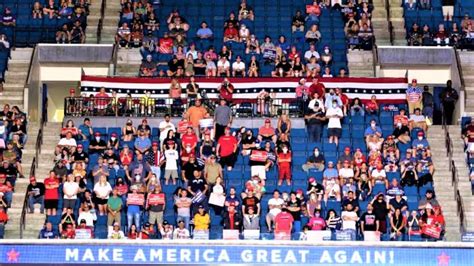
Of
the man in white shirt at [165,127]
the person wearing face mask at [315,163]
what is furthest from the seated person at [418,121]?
the man in white shirt at [165,127]

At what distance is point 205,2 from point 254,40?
3.26 m

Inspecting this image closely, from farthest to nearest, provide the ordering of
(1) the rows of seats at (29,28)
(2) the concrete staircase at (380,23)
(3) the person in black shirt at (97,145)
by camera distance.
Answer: (2) the concrete staircase at (380,23), (1) the rows of seats at (29,28), (3) the person in black shirt at (97,145)

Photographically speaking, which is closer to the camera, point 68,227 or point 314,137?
point 68,227

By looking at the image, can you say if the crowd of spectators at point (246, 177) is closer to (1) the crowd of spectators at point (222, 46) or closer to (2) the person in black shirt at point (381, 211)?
(2) the person in black shirt at point (381, 211)

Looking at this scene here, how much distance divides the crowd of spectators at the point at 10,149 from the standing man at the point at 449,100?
10866 mm

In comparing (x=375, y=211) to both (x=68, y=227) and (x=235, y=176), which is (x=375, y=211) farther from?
(x=68, y=227)

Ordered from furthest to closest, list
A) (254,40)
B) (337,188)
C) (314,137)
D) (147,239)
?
(254,40) < (314,137) < (337,188) < (147,239)

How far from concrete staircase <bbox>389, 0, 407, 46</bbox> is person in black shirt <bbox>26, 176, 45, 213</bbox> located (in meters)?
12.5

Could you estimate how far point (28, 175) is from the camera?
4081 centimetres

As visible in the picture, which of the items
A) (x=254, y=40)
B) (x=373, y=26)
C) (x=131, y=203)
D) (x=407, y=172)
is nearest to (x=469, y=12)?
(x=373, y=26)

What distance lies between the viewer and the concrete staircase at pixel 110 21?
47250 mm

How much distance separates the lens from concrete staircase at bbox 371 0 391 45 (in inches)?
1857

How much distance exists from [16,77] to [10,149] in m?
4.87

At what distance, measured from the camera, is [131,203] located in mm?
37875
